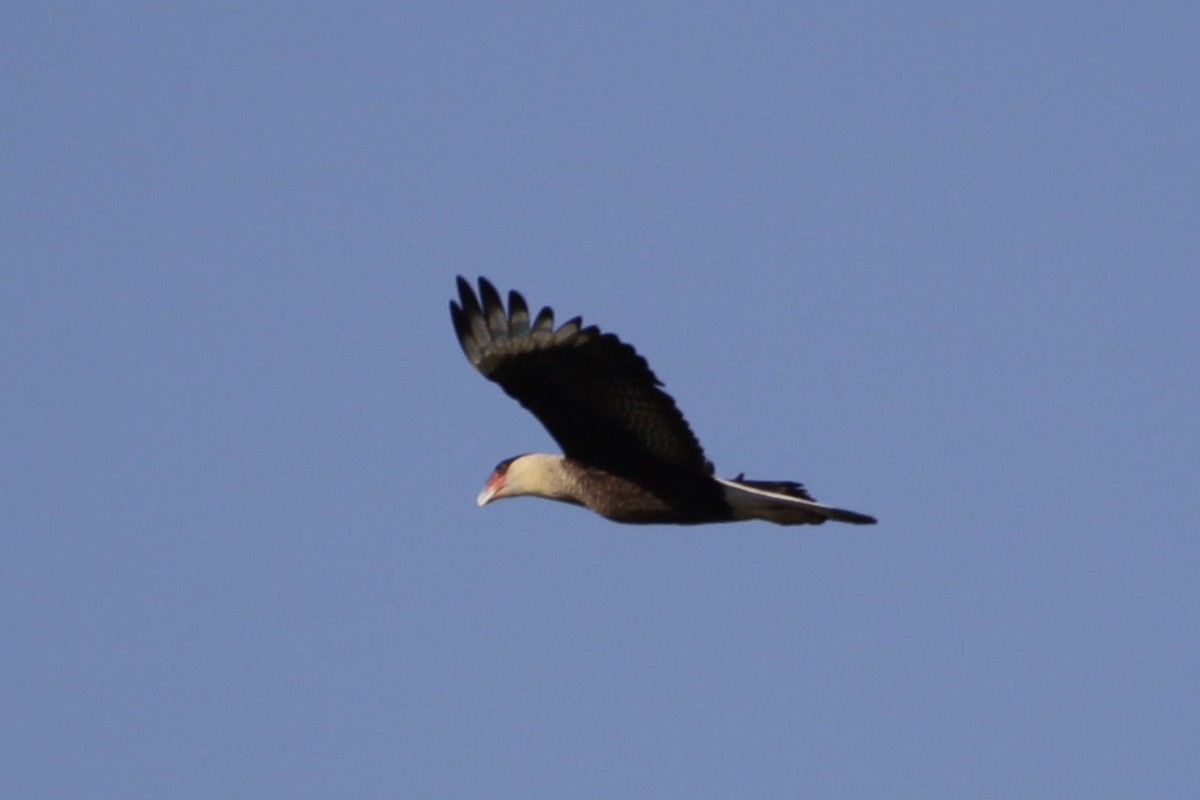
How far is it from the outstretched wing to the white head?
0.98 feet

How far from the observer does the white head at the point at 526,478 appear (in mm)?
11680

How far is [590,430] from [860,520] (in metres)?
1.19

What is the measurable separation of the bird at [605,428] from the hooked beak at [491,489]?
21 cm

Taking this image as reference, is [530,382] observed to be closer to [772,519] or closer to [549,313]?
[549,313]

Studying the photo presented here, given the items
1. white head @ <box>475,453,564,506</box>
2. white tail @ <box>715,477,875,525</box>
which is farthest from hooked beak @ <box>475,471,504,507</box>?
white tail @ <box>715,477,875,525</box>

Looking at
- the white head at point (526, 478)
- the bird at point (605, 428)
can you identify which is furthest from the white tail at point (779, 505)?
the white head at point (526, 478)

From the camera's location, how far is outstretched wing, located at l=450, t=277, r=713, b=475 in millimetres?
11039

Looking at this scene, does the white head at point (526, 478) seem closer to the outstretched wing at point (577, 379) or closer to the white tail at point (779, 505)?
the outstretched wing at point (577, 379)

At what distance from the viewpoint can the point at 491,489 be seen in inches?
471

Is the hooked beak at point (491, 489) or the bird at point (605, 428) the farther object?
the hooked beak at point (491, 489)

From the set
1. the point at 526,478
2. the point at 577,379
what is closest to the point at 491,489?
the point at 526,478

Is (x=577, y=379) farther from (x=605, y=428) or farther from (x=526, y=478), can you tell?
(x=526, y=478)

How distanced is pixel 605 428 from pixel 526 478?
1.92 feet

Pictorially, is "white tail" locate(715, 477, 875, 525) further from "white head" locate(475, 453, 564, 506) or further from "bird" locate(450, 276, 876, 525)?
"white head" locate(475, 453, 564, 506)
